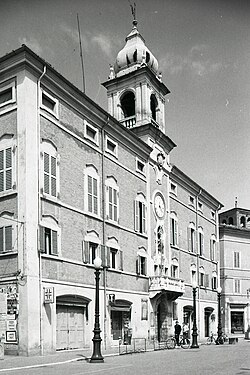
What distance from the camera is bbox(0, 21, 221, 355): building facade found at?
2502 cm

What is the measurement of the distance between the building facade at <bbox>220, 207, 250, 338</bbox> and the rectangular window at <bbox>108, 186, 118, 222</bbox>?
28.5 meters

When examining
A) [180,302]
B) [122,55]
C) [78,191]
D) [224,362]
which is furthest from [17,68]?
[180,302]

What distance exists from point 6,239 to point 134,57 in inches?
914

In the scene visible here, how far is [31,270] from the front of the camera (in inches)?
968

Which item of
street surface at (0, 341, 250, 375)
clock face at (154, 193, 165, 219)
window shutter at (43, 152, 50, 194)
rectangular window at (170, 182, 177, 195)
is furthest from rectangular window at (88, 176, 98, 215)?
rectangular window at (170, 182, 177, 195)

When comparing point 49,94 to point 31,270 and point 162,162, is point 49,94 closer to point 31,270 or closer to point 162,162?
point 31,270

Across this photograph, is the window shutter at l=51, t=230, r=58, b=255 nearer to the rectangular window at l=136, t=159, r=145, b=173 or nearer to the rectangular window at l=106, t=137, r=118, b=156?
the rectangular window at l=106, t=137, r=118, b=156

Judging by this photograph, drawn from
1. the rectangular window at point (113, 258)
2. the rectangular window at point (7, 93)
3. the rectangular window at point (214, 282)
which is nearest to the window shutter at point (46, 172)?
the rectangular window at point (7, 93)

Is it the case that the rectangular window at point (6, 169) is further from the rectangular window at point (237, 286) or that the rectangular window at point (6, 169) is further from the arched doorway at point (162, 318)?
the rectangular window at point (237, 286)

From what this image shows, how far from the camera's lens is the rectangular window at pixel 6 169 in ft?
84.3

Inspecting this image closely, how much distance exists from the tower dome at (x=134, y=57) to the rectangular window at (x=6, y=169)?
19.6 meters

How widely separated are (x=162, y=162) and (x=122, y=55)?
31.2ft

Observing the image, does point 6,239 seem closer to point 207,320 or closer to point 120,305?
point 120,305

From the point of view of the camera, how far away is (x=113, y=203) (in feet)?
110
